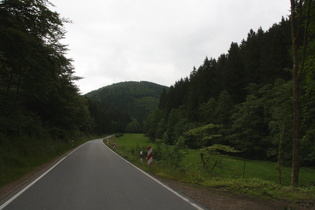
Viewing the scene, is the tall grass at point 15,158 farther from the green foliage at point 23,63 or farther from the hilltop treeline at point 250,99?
the hilltop treeline at point 250,99

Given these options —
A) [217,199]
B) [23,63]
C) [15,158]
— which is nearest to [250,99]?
[23,63]

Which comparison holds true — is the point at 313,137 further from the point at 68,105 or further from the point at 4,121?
the point at 68,105

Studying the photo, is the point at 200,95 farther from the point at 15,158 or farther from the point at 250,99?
the point at 15,158

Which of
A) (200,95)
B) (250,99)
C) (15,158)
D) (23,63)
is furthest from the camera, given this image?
(200,95)

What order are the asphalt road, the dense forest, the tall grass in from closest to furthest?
1. the asphalt road
2. the tall grass
3. the dense forest

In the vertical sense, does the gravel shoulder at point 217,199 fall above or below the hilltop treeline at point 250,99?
below

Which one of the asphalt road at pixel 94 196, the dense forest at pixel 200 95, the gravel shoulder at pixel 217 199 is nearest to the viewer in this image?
the asphalt road at pixel 94 196

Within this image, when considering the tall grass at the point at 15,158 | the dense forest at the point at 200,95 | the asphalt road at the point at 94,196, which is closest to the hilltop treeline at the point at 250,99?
the dense forest at the point at 200,95

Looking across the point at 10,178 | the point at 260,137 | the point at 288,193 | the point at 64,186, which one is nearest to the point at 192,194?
the point at 288,193

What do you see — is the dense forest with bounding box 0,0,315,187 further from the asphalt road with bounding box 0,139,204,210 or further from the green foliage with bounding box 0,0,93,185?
the asphalt road with bounding box 0,139,204,210

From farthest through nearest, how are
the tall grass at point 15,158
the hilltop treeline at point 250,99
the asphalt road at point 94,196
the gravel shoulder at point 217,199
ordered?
the hilltop treeline at point 250,99, the tall grass at point 15,158, the gravel shoulder at point 217,199, the asphalt road at point 94,196

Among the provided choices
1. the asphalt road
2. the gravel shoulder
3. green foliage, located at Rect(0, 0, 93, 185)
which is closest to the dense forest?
green foliage, located at Rect(0, 0, 93, 185)

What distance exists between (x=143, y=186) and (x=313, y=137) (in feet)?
35.5

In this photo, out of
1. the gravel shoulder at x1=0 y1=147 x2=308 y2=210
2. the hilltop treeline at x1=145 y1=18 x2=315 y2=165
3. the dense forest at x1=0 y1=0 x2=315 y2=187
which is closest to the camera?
the gravel shoulder at x1=0 y1=147 x2=308 y2=210
